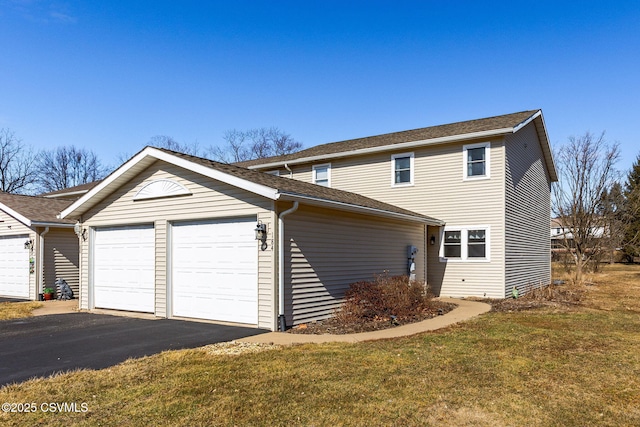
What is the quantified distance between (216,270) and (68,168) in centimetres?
4662

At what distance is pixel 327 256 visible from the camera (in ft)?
33.8

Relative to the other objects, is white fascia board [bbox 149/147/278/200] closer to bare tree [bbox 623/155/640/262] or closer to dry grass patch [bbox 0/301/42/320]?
dry grass patch [bbox 0/301/42/320]

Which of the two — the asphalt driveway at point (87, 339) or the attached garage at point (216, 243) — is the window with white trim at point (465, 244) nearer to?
the attached garage at point (216, 243)

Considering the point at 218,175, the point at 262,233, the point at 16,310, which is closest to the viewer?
the point at 262,233

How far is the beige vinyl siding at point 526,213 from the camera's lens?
15055 millimetres

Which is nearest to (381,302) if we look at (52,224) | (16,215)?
(52,224)

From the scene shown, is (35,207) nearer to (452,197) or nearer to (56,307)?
(56,307)

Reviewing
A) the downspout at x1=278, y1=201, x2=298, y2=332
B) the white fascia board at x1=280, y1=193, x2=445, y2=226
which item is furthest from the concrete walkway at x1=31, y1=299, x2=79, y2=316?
the white fascia board at x1=280, y1=193, x2=445, y2=226

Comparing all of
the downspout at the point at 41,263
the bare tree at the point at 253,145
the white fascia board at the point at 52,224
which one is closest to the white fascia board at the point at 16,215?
the white fascia board at the point at 52,224

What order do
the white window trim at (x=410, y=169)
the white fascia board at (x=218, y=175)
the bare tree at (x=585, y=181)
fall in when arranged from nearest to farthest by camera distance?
the white fascia board at (x=218, y=175) → the white window trim at (x=410, y=169) → the bare tree at (x=585, y=181)

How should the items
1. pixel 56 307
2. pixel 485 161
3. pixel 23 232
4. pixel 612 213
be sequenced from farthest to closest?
1. pixel 612 213
2. pixel 23 232
3. pixel 485 161
4. pixel 56 307

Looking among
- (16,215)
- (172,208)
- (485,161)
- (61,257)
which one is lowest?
(61,257)

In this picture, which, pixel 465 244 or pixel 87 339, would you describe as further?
pixel 465 244

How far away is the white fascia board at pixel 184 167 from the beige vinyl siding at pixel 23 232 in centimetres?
426
